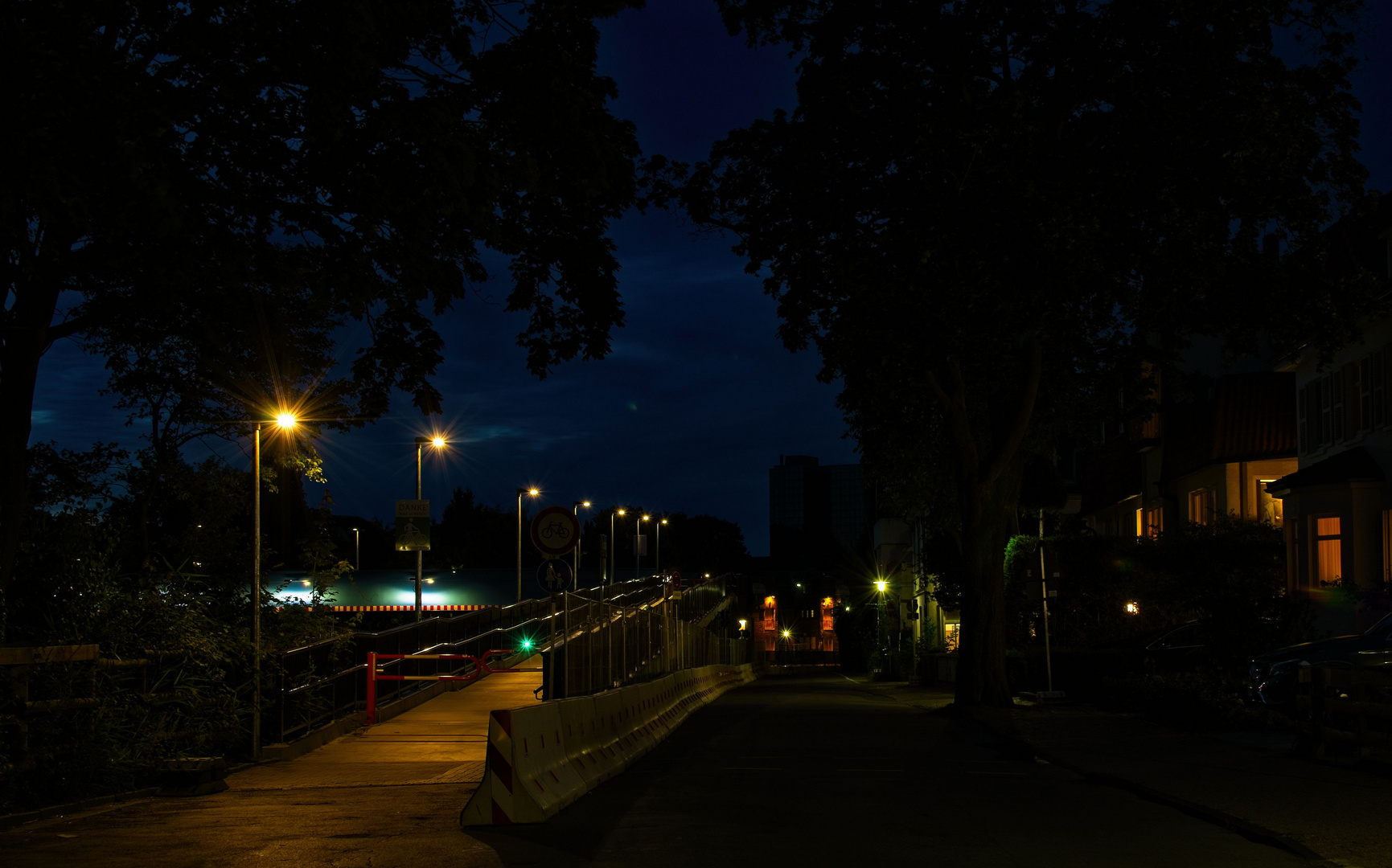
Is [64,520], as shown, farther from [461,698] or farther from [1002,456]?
[1002,456]

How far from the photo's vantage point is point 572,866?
328 inches

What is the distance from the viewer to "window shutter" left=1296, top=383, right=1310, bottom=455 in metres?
31.1

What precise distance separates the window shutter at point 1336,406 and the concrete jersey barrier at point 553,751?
1837cm

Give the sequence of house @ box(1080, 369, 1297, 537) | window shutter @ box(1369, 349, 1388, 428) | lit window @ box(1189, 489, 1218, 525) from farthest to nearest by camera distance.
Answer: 1. lit window @ box(1189, 489, 1218, 525)
2. house @ box(1080, 369, 1297, 537)
3. window shutter @ box(1369, 349, 1388, 428)

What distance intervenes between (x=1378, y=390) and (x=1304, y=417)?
15.5ft

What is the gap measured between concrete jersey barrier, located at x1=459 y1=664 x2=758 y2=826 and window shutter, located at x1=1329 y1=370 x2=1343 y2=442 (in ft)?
60.3

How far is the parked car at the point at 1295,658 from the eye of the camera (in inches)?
637

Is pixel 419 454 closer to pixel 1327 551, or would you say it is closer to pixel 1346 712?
pixel 1327 551

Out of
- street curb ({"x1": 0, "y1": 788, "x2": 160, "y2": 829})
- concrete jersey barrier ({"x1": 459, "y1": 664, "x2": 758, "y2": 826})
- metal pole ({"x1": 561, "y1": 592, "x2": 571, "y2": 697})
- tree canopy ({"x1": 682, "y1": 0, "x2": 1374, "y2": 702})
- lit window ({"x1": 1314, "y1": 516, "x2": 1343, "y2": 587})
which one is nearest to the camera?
concrete jersey barrier ({"x1": 459, "y1": 664, "x2": 758, "y2": 826})

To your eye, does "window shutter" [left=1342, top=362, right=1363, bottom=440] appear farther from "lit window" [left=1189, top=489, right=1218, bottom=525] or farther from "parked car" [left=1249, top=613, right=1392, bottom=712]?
"parked car" [left=1249, top=613, right=1392, bottom=712]

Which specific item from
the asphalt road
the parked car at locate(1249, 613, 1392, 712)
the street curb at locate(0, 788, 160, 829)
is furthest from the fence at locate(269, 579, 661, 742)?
the parked car at locate(1249, 613, 1392, 712)

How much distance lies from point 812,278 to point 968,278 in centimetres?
342

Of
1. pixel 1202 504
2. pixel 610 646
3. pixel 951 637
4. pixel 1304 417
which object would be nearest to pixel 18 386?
pixel 610 646

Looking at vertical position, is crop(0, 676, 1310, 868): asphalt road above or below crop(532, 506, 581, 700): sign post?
below
